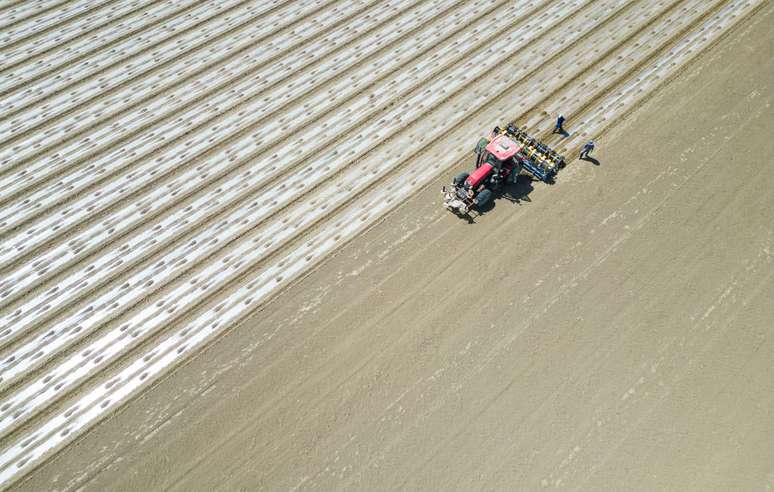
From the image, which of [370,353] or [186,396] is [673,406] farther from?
[186,396]

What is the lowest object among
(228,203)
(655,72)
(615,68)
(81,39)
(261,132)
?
(655,72)

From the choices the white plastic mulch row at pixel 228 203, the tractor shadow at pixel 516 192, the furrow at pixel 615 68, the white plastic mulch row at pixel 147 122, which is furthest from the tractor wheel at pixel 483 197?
the white plastic mulch row at pixel 147 122

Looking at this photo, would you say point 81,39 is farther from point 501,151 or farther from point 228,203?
point 501,151

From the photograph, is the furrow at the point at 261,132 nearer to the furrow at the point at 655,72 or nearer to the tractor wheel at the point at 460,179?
the tractor wheel at the point at 460,179

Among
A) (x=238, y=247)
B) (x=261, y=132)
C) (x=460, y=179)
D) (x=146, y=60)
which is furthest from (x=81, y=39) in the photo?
(x=460, y=179)

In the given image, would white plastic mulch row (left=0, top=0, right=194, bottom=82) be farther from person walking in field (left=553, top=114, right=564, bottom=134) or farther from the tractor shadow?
person walking in field (left=553, top=114, right=564, bottom=134)

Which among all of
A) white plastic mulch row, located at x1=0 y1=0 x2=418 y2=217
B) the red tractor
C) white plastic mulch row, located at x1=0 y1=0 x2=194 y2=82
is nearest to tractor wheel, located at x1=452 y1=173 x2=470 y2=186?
the red tractor
